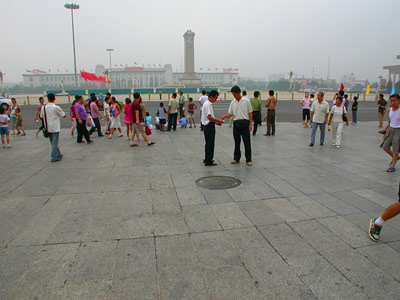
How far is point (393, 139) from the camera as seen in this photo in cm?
618

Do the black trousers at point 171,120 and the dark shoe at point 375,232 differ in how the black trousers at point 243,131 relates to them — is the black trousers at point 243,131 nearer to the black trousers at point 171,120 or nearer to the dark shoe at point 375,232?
the dark shoe at point 375,232

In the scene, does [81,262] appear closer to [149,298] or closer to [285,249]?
[149,298]

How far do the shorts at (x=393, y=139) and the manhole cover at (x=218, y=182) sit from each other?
140 inches

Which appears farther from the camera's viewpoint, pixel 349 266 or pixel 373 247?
pixel 373 247

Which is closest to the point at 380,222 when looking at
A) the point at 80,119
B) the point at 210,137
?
the point at 210,137

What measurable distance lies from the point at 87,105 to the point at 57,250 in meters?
9.04

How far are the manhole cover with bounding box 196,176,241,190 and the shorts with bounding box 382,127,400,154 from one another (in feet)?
11.7

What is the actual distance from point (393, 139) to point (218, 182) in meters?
4.00

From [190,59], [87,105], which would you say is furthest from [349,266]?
[190,59]

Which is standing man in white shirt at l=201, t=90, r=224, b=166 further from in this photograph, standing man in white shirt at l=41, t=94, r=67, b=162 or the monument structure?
the monument structure

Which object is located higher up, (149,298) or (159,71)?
(159,71)

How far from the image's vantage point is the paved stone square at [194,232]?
103 inches

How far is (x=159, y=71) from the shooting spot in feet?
492

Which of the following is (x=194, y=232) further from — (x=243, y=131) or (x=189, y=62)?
(x=189, y=62)
